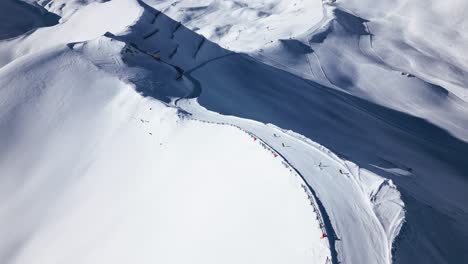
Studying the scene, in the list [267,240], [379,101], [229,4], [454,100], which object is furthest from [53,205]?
[229,4]

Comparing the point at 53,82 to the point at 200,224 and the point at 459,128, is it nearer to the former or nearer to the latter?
the point at 200,224

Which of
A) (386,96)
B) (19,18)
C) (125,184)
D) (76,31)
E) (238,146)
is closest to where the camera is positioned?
(238,146)

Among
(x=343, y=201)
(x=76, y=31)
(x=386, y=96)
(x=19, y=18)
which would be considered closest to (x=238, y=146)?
(x=343, y=201)

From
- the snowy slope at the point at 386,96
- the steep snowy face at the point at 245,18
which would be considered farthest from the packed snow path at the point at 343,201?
the steep snowy face at the point at 245,18

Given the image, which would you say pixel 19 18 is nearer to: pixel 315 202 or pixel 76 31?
pixel 76 31

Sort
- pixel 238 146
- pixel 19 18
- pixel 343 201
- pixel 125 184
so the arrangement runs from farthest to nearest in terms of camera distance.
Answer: pixel 19 18
pixel 125 184
pixel 238 146
pixel 343 201

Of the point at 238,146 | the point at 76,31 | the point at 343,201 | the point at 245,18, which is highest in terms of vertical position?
the point at 245,18

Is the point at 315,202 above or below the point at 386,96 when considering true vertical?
above
